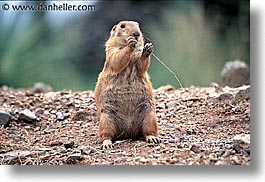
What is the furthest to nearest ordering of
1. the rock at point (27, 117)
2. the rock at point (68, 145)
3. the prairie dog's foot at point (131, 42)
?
the rock at point (27, 117), the rock at point (68, 145), the prairie dog's foot at point (131, 42)

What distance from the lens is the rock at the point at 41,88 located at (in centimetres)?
472

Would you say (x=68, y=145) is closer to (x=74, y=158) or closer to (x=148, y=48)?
(x=74, y=158)

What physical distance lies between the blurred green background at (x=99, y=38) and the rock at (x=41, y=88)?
0.07 m

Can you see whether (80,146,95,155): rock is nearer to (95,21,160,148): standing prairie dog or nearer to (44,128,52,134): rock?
(95,21,160,148): standing prairie dog

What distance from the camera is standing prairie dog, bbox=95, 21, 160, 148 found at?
4.30 m

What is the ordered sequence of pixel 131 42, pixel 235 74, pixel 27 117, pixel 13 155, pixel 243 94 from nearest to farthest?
pixel 131 42 → pixel 13 155 → pixel 243 94 → pixel 27 117 → pixel 235 74

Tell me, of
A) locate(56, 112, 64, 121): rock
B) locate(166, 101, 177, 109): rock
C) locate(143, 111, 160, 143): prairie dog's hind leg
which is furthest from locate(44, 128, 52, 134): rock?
locate(166, 101, 177, 109): rock

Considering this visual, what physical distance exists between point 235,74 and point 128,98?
2.58ft

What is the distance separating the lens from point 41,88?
478 cm

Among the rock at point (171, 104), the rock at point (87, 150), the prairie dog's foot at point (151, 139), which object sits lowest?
the rock at point (87, 150)

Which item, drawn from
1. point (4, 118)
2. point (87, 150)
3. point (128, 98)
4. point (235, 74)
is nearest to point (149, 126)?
point (128, 98)

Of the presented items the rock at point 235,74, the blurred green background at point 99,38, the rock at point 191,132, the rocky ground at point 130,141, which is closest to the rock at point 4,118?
the rocky ground at point 130,141

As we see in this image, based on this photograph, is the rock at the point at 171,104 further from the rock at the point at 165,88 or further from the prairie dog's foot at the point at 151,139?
the prairie dog's foot at the point at 151,139

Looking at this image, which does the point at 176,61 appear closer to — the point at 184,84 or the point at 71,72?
the point at 184,84
